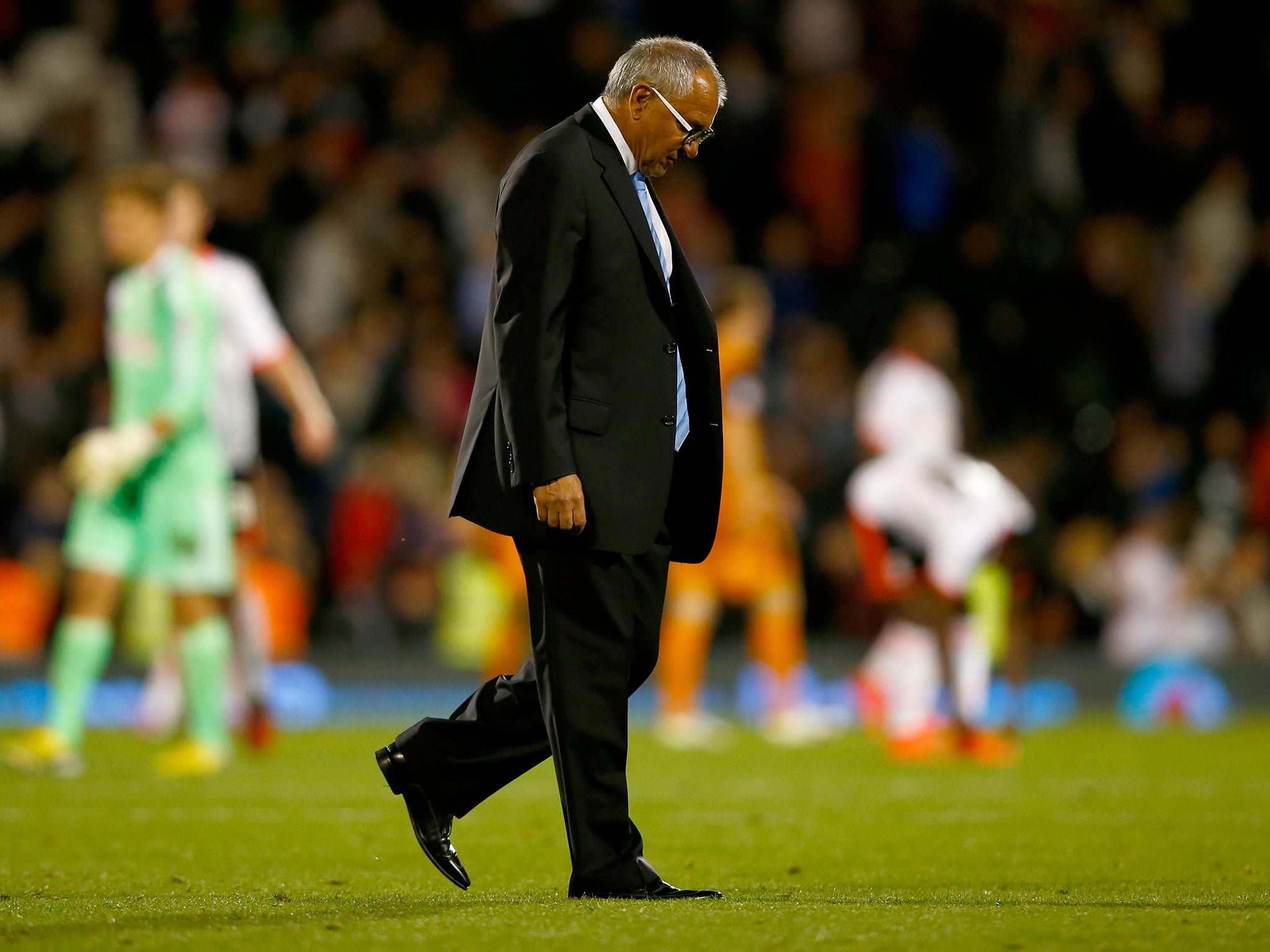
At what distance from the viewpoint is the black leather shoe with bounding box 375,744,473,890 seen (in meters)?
5.22

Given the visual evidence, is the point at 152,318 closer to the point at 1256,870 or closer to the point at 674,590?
the point at 674,590

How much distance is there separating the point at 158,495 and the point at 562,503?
4.78m

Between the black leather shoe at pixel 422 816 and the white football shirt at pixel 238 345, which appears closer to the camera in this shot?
the black leather shoe at pixel 422 816

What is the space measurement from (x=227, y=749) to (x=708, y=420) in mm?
5182

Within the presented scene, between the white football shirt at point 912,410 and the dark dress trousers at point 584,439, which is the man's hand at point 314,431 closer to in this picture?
the white football shirt at point 912,410

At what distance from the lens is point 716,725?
43.0 ft

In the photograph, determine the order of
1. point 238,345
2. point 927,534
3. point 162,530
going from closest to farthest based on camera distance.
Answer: point 162,530 → point 238,345 → point 927,534

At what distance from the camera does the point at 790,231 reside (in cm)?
1672

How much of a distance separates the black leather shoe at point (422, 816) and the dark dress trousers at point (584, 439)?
0.38 metres

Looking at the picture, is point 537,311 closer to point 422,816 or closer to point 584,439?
point 584,439

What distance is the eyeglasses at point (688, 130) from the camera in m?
5.12

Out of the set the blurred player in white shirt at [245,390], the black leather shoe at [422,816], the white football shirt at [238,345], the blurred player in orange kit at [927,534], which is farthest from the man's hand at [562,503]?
the blurred player in orange kit at [927,534]

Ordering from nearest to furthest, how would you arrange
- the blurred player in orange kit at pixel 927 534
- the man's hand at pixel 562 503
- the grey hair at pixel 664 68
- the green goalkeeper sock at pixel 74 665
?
the man's hand at pixel 562 503, the grey hair at pixel 664 68, the green goalkeeper sock at pixel 74 665, the blurred player in orange kit at pixel 927 534

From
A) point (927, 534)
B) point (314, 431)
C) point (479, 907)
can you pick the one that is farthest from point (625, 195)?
point (927, 534)
